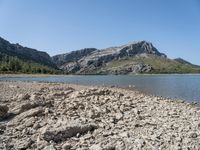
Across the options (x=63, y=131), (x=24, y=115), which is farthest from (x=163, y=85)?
(x=63, y=131)

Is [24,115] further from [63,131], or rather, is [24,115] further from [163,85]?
[163,85]

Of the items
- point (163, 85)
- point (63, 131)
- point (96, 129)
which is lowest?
point (163, 85)

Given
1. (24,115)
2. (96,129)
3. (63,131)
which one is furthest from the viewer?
(24,115)

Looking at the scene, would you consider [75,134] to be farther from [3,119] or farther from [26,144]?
[3,119]

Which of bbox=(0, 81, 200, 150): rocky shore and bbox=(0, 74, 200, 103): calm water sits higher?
bbox=(0, 81, 200, 150): rocky shore

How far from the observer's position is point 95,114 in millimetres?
16625

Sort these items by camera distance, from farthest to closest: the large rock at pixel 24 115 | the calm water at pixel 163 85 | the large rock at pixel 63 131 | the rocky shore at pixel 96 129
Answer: the calm water at pixel 163 85 < the large rock at pixel 24 115 < the large rock at pixel 63 131 < the rocky shore at pixel 96 129

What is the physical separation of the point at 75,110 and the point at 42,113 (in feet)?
7.29

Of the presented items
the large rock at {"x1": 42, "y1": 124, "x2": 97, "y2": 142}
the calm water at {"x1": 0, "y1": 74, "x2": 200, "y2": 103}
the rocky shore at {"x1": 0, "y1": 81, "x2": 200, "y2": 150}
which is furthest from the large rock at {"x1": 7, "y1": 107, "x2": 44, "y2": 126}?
the calm water at {"x1": 0, "y1": 74, "x2": 200, "y2": 103}

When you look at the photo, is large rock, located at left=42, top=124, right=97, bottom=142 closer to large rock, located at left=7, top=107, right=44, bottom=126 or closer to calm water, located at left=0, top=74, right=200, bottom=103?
large rock, located at left=7, top=107, right=44, bottom=126

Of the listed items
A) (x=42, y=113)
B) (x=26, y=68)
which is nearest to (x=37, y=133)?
(x=42, y=113)

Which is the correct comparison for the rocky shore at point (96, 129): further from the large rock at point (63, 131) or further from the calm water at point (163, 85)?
the calm water at point (163, 85)

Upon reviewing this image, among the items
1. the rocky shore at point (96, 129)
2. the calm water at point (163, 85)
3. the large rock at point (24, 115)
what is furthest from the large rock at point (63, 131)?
the calm water at point (163, 85)

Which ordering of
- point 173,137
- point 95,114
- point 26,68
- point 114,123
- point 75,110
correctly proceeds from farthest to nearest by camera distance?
point 26,68, point 75,110, point 95,114, point 114,123, point 173,137
